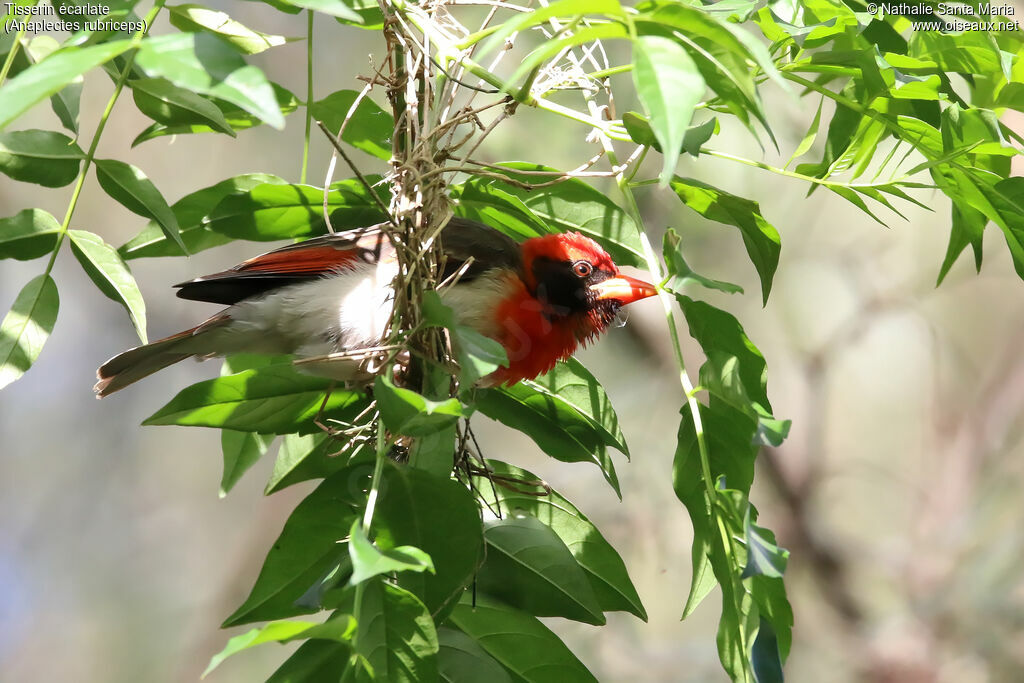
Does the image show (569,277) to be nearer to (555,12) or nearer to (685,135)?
(685,135)

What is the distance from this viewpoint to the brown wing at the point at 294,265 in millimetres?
1568

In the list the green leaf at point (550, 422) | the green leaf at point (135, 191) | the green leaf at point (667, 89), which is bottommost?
the green leaf at point (550, 422)

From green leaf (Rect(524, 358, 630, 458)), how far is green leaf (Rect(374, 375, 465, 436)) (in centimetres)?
40

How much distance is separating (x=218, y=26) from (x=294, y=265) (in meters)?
0.42

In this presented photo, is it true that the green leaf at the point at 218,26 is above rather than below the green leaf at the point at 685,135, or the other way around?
above

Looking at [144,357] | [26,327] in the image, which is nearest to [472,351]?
[26,327]

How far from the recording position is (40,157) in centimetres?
118

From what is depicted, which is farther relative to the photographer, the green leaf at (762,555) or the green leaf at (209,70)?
the green leaf at (762,555)

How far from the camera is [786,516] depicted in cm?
470

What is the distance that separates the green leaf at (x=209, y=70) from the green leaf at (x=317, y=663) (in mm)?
441

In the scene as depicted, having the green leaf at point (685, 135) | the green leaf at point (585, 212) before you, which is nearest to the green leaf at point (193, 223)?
the green leaf at point (585, 212)

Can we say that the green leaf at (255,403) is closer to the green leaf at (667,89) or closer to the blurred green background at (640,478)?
the green leaf at (667,89)

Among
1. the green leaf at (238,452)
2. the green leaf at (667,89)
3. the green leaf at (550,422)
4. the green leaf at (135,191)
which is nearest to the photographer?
the green leaf at (667,89)

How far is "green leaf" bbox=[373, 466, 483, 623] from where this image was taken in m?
0.92
